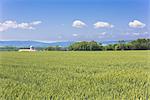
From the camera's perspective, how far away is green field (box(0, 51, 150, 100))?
11.7ft

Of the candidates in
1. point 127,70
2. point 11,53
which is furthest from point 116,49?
point 11,53

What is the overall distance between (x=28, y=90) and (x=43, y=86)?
0.22 meters

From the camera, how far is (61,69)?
4.39 meters

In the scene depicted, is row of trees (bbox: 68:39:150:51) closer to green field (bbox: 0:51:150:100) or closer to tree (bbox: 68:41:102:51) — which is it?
tree (bbox: 68:41:102:51)

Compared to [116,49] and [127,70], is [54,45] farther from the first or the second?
[127,70]

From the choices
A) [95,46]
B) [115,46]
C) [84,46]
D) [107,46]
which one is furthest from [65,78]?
[115,46]

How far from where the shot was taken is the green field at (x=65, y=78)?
11.7 feet

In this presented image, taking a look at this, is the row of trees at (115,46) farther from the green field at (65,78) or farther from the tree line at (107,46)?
the green field at (65,78)

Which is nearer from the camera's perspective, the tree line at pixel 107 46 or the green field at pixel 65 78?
the green field at pixel 65 78

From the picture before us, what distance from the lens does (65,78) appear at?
13.3 ft

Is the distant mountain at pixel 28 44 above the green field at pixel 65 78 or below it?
above

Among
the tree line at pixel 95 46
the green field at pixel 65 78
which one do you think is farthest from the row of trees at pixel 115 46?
the green field at pixel 65 78

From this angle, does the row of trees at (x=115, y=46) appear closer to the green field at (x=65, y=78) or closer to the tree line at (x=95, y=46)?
the tree line at (x=95, y=46)

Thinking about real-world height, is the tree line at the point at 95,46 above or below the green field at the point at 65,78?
above
